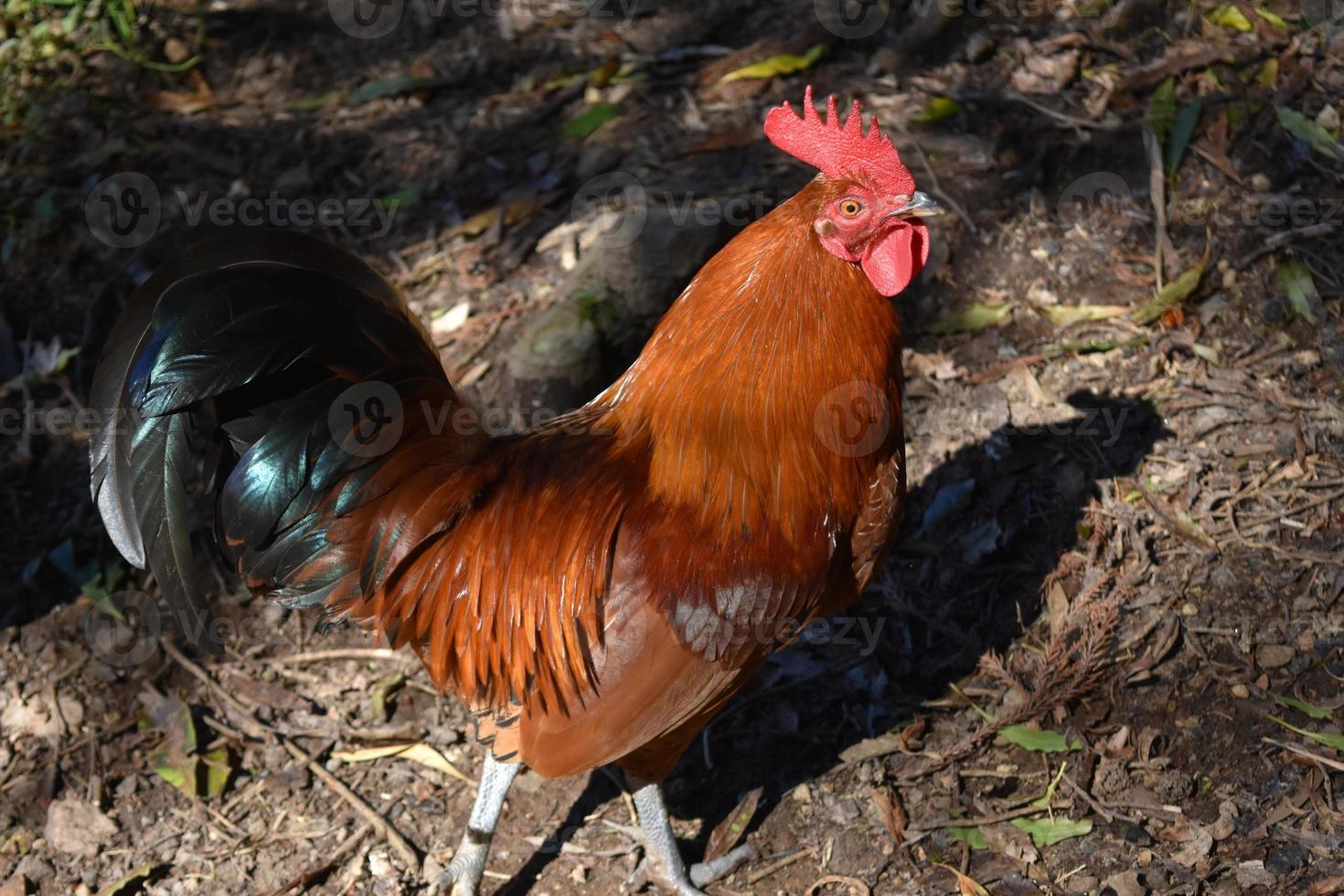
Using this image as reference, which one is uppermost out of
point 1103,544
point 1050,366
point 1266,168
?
point 1266,168

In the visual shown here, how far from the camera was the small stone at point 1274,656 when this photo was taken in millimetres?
4020

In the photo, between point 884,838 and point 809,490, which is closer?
point 809,490

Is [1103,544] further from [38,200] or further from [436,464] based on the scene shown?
[38,200]

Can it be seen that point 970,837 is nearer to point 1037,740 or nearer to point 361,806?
point 1037,740

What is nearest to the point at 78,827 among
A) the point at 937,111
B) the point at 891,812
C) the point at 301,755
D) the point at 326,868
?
the point at 301,755

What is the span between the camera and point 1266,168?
5422 mm

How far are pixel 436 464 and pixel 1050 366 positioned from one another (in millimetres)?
2955

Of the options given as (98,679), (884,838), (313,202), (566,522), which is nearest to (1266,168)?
(884,838)

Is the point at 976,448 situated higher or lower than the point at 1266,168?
lower
